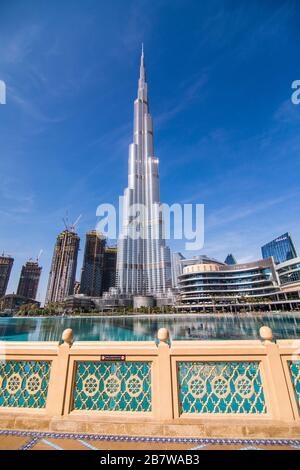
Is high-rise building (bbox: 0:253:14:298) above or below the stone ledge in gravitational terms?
above

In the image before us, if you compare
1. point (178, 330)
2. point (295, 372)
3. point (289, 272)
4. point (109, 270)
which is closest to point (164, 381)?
point (295, 372)

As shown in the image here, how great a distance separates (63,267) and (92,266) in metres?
17.0

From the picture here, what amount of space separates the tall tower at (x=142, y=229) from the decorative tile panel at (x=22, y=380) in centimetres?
10736

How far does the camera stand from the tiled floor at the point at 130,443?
2.62m

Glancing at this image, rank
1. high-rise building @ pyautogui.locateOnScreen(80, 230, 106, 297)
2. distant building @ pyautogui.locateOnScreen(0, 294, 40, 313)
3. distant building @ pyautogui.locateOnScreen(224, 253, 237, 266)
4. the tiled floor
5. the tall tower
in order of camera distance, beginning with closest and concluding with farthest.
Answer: the tiled floor → the tall tower → distant building @ pyautogui.locateOnScreen(0, 294, 40, 313) → high-rise building @ pyautogui.locateOnScreen(80, 230, 106, 297) → distant building @ pyautogui.locateOnScreen(224, 253, 237, 266)

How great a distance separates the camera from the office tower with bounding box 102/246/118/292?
449 feet

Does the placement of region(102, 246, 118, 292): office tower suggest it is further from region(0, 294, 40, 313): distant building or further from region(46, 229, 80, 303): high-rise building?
region(0, 294, 40, 313): distant building

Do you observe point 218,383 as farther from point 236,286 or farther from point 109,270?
point 109,270

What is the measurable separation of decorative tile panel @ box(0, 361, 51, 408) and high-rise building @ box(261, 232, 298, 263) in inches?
5022

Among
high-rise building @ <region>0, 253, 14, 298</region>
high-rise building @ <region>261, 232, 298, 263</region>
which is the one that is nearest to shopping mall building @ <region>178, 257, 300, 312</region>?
high-rise building @ <region>261, 232, 298, 263</region>

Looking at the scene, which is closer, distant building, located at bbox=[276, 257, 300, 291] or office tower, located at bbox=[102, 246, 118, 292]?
distant building, located at bbox=[276, 257, 300, 291]

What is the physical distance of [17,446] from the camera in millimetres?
2701

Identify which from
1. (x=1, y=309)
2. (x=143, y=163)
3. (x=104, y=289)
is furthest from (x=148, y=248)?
(x=1, y=309)
